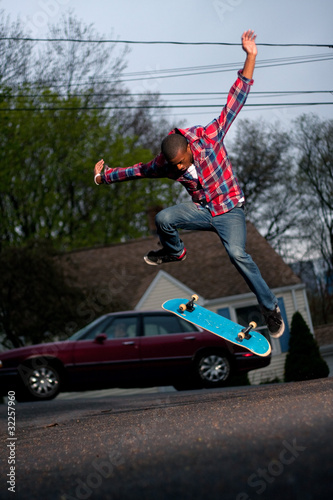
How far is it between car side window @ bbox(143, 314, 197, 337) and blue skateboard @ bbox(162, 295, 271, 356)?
15.2 ft

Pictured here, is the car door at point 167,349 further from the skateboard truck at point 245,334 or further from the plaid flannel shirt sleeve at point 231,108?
the plaid flannel shirt sleeve at point 231,108

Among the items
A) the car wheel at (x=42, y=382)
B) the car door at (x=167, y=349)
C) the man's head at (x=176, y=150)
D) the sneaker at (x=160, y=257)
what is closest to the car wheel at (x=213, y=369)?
the car door at (x=167, y=349)

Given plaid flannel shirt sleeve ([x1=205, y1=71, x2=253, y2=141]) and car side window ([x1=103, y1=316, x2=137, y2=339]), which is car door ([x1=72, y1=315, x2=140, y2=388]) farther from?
plaid flannel shirt sleeve ([x1=205, y1=71, x2=253, y2=141])

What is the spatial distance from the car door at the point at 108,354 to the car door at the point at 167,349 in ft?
0.64

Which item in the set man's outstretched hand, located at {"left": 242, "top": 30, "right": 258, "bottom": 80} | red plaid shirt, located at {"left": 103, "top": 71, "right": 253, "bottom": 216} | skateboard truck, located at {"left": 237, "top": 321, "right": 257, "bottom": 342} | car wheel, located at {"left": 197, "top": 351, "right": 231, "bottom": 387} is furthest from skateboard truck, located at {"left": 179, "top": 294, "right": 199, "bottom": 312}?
car wheel, located at {"left": 197, "top": 351, "right": 231, "bottom": 387}

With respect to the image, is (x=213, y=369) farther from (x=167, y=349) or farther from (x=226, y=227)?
(x=226, y=227)

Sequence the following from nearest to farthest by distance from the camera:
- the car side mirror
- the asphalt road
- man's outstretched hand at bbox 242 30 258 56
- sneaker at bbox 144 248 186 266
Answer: the asphalt road → man's outstretched hand at bbox 242 30 258 56 → sneaker at bbox 144 248 186 266 → the car side mirror

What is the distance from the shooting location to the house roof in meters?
22.2

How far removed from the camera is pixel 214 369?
38.7 ft

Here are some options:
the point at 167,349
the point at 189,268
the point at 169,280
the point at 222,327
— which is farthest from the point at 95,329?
the point at 189,268

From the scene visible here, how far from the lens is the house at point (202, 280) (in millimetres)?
21609

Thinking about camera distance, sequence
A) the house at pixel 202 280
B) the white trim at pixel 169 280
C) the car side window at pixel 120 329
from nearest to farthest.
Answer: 1. the car side window at pixel 120 329
2. the white trim at pixel 169 280
3. the house at pixel 202 280

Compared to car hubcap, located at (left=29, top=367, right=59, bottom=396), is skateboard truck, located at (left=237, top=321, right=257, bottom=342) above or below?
above

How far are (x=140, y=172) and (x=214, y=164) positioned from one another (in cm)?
88
